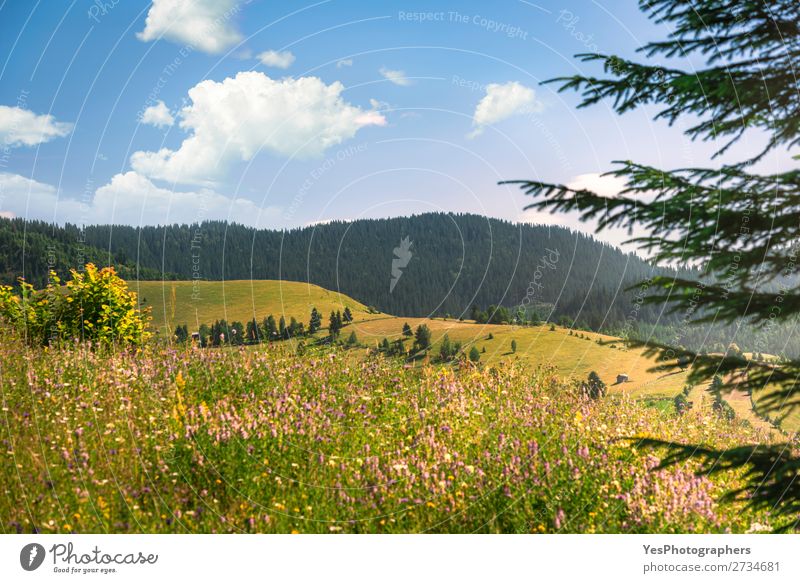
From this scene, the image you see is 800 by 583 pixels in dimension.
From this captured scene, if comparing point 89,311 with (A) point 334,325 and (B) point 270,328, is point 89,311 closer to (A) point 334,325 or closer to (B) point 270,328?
(B) point 270,328

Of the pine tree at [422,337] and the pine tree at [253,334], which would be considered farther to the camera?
the pine tree at [422,337]

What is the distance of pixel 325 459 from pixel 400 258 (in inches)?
132

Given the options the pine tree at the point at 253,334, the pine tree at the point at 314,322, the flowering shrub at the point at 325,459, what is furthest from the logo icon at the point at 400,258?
the pine tree at the point at 253,334

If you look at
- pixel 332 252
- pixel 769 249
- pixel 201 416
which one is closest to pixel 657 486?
pixel 769 249

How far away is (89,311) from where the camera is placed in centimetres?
1137

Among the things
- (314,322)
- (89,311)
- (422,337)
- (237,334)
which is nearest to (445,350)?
(422,337)

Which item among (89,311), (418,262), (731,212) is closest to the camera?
(731,212)

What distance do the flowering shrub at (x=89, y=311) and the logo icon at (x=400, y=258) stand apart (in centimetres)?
619

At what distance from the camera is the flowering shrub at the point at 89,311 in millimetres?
11148

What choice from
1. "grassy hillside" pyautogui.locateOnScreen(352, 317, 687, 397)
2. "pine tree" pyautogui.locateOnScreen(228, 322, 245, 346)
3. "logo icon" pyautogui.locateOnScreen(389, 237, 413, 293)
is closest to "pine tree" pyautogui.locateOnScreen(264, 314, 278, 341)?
"pine tree" pyautogui.locateOnScreen(228, 322, 245, 346)

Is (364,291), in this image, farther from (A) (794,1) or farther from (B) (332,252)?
(A) (794,1)

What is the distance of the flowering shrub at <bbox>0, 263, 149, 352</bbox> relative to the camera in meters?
11.1
